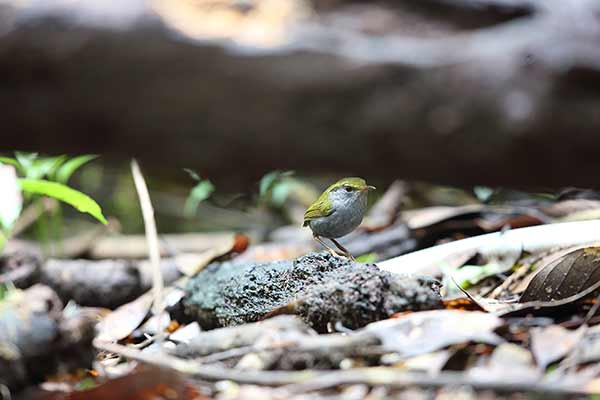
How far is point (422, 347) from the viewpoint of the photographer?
77.0 inches

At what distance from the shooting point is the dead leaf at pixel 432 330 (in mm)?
1948

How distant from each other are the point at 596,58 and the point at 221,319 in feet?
6.66

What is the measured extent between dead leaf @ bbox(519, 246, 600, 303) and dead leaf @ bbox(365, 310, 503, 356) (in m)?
0.66

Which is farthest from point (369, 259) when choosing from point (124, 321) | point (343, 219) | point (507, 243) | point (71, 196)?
point (71, 196)

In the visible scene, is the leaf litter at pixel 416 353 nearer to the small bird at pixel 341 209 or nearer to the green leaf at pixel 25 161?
the small bird at pixel 341 209

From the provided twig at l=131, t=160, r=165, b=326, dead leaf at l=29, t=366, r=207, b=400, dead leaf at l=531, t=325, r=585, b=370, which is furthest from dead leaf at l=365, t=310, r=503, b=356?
twig at l=131, t=160, r=165, b=326

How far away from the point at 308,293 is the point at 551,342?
901mm

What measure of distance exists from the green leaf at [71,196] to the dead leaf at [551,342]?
6.50ft

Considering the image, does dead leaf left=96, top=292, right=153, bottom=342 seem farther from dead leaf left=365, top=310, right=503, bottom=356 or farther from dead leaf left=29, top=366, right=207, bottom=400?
dead leaf left=365, top=310, right=503, bottom=356

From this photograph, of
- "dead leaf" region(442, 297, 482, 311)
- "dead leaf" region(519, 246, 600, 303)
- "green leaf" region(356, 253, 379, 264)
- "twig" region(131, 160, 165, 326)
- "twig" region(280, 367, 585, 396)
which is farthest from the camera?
"green leaf" region(356, 253, 379, 264)

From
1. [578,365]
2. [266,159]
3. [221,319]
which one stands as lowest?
[221,319]

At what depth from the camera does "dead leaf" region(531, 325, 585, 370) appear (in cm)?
187

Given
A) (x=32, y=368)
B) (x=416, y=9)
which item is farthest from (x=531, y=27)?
(x=32, y=368)

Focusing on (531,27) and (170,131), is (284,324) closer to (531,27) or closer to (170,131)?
(170,131)
